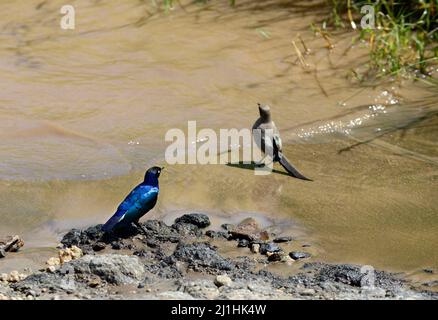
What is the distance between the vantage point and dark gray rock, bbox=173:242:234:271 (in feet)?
18.7

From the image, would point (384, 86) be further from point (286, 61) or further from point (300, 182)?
point (300, 182)

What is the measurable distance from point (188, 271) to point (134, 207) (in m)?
0.61

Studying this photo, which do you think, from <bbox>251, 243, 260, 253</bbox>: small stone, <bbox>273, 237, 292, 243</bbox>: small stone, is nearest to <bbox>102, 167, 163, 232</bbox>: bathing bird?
A: <bbox>251, 243, 260, 253</bbox>: small stone

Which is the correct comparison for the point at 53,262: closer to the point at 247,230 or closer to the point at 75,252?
the point at 75,252

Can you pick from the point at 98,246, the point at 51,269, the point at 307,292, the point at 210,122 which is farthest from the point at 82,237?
the point at 210,122

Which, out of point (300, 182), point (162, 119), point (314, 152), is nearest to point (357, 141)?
point (314, 152)

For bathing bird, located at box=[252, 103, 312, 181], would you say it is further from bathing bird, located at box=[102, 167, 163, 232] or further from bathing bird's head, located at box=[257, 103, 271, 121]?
bathing bird, located at box=[102, 167, 163, 232]

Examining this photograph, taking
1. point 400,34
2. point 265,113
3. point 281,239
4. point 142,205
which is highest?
point 400,34

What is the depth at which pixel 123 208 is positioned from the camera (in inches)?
239

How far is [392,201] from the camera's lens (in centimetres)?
684

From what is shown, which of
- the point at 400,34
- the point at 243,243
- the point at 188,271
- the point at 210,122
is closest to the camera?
the point at 188,271

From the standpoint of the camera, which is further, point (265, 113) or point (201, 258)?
point (265, 113)

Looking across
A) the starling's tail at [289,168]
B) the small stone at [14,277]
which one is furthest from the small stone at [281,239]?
the small stone at [14,277]

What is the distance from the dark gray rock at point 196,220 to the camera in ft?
20.7
